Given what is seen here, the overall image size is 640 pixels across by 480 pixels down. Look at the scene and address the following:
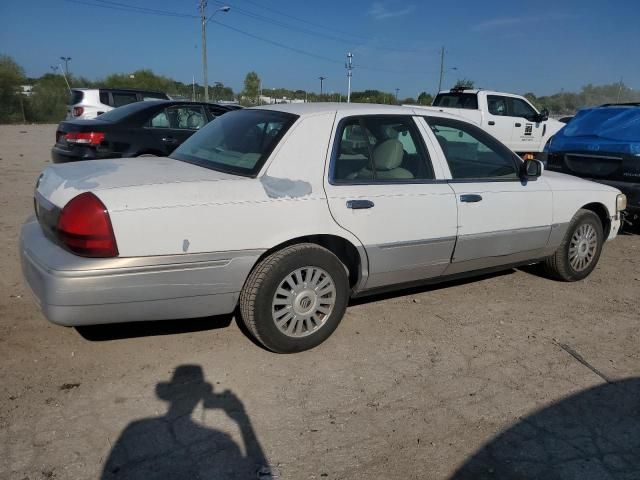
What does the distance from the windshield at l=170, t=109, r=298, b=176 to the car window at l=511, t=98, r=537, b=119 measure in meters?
11.0

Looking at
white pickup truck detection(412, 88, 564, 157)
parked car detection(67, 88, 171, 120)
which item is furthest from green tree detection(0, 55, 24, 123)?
white pickup truck detection(412, 88, 564, 157)

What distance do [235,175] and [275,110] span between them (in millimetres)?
825

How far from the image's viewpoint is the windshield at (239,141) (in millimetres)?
3373

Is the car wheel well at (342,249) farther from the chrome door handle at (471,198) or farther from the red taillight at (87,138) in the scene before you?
the red taillight at (87,138)

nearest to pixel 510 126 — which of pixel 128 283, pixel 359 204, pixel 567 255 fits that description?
pixel 567 255

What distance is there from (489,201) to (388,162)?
3.08 feet

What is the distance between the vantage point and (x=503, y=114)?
13078 millimetres

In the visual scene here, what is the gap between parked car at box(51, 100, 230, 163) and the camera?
712 cm

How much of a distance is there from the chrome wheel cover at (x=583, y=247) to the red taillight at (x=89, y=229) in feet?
13.3

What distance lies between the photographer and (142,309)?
292cm

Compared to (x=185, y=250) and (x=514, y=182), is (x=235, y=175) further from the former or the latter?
(x=514, y=182)

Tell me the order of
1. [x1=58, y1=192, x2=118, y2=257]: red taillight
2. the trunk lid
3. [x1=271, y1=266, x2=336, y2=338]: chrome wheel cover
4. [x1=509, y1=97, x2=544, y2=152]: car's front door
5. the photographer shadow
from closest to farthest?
the photographer shadow → [x1=58, y1=192, x2=118, y2=257]: red taillight → the trunk lid → [x1=271, y1=266, x2=336, y2=338]: chrome wheel cover → [x1=509, y1=97, x2=544, y2=152]: car's front door

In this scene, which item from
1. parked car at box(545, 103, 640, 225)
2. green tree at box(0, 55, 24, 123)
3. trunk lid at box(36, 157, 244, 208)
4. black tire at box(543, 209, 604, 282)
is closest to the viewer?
trunk lid at box(36, 157, 244, 208)

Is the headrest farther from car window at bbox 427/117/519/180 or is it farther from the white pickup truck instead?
the white pickup truck
